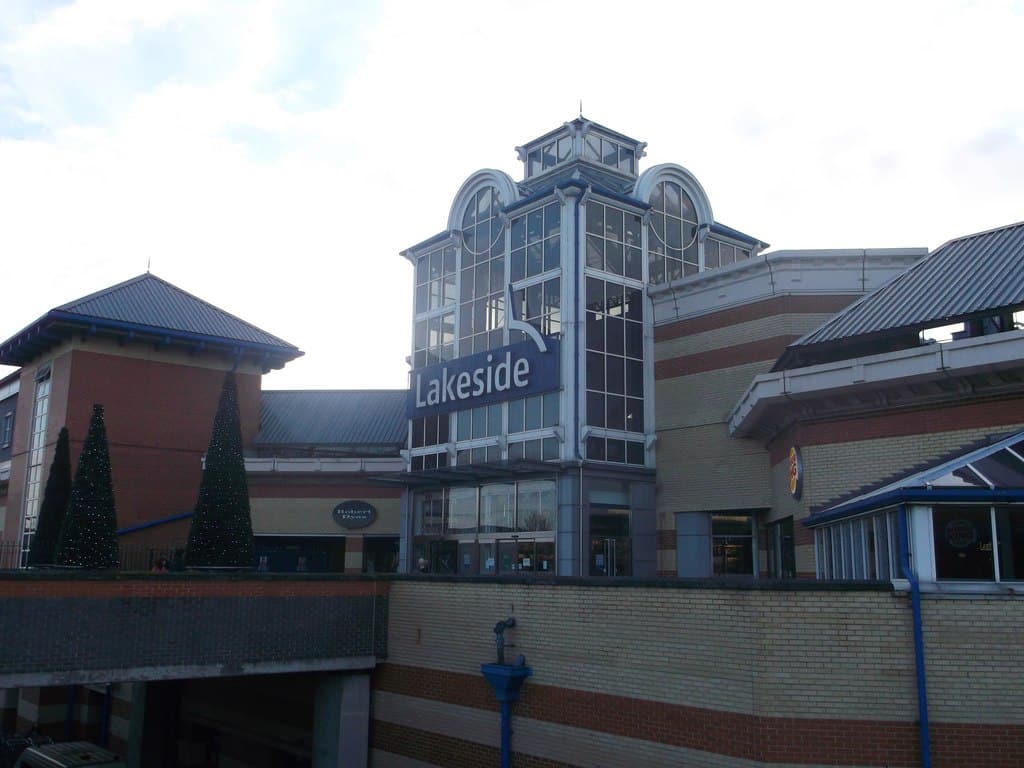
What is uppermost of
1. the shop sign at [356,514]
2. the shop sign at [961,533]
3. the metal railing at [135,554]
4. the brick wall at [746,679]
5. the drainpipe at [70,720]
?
the shop sign at [356,514]

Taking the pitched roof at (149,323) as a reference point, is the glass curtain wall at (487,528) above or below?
below

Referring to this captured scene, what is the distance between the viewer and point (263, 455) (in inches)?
1660

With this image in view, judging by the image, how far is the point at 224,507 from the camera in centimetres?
2477

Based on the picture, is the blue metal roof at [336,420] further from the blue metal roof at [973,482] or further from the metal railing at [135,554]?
the blue metal roof at [973,482]

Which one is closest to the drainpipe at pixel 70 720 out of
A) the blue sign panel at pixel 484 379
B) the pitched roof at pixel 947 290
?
the blue sign panel at pixel 484 379

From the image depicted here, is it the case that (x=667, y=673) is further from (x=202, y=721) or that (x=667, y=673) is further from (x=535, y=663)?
(x=202, y=721)

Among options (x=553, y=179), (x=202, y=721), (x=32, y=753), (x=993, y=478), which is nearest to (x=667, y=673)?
(x=993, y=478)

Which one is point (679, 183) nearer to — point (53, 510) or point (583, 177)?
point (583, 177)

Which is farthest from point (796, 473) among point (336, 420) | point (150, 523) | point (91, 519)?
point (336, 420)

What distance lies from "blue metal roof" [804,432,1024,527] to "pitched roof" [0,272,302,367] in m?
29.7

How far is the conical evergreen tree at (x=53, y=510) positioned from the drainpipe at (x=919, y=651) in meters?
23.3

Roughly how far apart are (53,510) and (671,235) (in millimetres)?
22218

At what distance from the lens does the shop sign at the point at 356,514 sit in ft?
130

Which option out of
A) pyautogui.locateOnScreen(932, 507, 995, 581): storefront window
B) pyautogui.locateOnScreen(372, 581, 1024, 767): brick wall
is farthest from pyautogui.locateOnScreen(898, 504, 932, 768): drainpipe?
pyautogui.locateOnScreen(932, 507, 995, 581): storefront window
